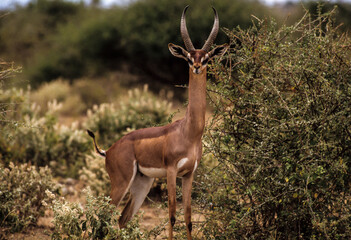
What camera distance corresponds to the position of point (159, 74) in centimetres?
2280

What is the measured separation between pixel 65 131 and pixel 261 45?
6.56 meters

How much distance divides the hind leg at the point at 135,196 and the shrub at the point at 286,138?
3.00 feet

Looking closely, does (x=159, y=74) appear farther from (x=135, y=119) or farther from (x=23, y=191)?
(x=23, y=191)

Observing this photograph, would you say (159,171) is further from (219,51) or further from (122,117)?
(122,117)

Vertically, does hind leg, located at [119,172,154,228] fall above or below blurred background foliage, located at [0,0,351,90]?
below

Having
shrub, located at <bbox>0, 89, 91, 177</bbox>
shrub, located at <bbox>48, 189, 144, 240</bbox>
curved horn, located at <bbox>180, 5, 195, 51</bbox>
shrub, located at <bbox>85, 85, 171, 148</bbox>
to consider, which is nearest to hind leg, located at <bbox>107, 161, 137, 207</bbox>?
shrub, located at <bbox>48, 189, 144, 240</bbox>

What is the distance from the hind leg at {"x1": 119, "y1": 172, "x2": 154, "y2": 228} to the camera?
20.6 feet

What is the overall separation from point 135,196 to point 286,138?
7.08ft

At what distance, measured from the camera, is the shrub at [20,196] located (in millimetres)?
6719

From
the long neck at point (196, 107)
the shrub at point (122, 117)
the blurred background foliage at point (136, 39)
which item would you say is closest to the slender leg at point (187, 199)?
the long neck at point (196, 107)

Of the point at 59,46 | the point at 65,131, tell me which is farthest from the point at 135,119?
the point at 59,46

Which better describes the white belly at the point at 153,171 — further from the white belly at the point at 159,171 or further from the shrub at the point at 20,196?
the shrub at the point at 20,196

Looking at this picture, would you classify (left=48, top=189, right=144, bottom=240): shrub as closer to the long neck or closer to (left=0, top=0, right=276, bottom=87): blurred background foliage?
the long neck

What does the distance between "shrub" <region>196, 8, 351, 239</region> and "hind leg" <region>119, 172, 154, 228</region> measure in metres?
0.91
